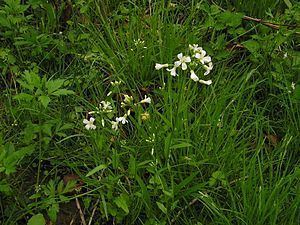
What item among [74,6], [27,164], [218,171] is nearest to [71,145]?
[27,164]

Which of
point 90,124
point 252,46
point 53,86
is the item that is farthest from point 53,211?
point 252,46

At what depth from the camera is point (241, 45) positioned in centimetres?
271

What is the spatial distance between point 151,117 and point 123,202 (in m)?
0.40

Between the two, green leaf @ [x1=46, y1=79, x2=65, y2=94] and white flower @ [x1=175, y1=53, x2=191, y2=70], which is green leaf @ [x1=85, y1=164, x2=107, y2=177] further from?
white flower @ [x1=175, y1=53, x2=191, y2=70]

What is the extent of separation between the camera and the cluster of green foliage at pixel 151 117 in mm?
1969

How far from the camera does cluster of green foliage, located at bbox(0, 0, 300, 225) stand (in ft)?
6.46

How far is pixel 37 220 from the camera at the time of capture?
193 cm

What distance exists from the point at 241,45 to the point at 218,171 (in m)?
0.93

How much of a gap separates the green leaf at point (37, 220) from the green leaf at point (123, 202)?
271 millimetres

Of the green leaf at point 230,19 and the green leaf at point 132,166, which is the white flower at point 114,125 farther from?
the green leaf at point 230,19

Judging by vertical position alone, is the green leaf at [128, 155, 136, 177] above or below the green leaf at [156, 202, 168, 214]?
above

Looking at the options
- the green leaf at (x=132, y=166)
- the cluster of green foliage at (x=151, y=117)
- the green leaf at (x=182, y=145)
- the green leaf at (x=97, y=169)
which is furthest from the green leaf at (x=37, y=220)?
the green leaf at (x=182, y=145)

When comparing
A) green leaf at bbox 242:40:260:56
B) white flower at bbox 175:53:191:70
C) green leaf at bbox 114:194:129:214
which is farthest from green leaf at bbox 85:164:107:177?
green leaf at bbox 242:40:260:56

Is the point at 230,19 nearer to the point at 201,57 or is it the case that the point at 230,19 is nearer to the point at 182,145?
the point at 201,57
